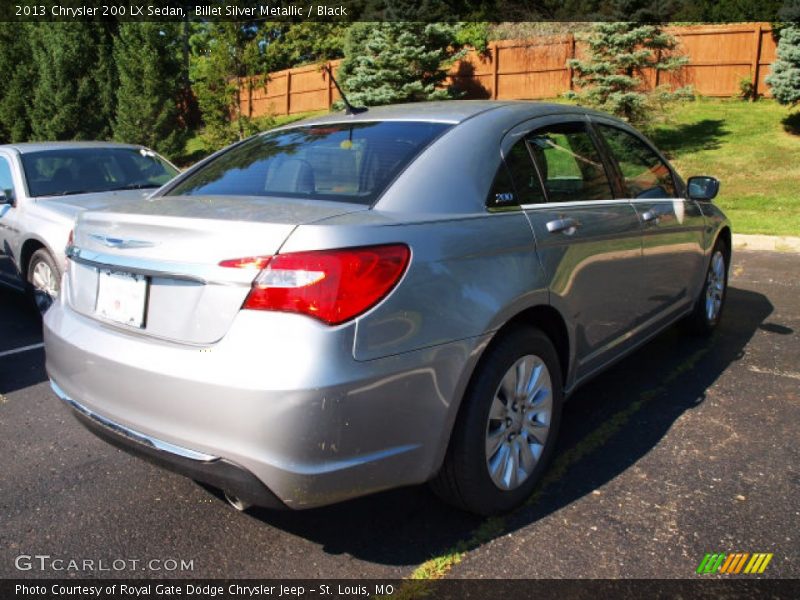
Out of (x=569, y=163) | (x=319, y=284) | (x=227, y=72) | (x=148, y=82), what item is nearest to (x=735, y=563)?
(x=319, y=284)

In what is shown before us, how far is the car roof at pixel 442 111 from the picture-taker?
3.08 m

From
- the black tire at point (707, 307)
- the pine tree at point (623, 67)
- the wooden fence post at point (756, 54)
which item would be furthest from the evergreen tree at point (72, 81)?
the black tire at point (707, 307)

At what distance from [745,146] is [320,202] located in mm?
16115

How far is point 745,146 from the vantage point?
15.9m

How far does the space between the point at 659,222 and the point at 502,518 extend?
207 centimetres

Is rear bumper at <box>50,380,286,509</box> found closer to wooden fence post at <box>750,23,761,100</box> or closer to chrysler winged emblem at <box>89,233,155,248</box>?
chrysler winged emblem at <box>89,233,155,248</box>

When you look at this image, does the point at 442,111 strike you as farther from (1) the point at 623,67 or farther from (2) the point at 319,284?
(1) the point at 623,67

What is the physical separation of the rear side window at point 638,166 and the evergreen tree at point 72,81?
67.4ft

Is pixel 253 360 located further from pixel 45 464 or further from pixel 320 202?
pixel 45 464

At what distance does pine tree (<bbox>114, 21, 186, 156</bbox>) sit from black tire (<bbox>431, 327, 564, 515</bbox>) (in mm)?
19072

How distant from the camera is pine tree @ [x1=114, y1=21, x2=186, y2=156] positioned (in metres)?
19.0

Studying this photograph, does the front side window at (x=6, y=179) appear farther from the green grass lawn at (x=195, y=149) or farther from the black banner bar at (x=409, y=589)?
the green grass lawn at (x=195, y=149)

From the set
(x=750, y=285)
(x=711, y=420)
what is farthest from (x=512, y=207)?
(x=750, y=285)

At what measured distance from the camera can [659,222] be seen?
395 centimetres
